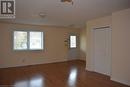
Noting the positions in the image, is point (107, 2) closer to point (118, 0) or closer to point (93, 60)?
point (118, 0)

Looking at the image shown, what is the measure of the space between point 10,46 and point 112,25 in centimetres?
462

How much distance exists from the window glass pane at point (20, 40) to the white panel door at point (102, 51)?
3.57 m

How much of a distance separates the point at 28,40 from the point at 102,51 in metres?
3.78

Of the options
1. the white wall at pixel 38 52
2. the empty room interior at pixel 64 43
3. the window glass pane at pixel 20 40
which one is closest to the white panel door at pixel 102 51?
the empty room interior at pixel 64 43

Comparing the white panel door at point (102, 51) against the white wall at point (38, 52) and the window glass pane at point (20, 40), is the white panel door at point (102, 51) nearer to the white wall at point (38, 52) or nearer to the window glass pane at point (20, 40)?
the white wall at point (38, 52)

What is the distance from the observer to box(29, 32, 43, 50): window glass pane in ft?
22.2

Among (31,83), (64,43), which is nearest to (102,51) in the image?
(31,83)

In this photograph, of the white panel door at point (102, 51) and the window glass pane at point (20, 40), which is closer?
the white panel door at point (102, 51)

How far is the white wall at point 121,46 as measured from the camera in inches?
147

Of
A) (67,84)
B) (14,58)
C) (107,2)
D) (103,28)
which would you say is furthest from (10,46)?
(107,2)

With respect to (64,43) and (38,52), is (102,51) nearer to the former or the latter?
(64,43)

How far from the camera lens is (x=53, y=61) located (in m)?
7.40

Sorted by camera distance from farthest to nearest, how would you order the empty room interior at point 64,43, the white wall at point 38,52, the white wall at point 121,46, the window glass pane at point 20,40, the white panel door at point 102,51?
the window glass pane at point 20,40 < the white wall at point 38,52 < the white panel door at point 102,51 < the white wall at point 121,46 < the empty room interior at point 64,43

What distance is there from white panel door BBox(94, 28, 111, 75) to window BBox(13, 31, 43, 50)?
3159mm
